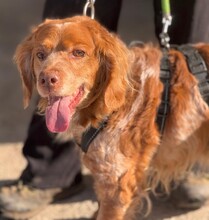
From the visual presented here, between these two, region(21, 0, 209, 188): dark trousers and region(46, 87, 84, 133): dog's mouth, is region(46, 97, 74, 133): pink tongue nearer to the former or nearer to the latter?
region(46, 87, 84, 133): dog's mouth

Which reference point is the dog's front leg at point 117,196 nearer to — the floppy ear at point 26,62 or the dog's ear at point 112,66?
the dog's ear at point 112,66

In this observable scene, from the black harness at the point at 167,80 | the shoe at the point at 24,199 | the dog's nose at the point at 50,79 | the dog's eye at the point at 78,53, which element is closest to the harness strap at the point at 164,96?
the black harness at the point at 167,80

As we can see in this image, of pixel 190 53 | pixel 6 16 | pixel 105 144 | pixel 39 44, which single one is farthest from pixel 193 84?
pixel 6 16

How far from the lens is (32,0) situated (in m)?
5.65

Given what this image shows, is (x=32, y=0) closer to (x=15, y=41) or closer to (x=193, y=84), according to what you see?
(x=15, y=41)

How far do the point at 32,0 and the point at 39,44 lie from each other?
330 cm

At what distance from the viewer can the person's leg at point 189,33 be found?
9.71ft

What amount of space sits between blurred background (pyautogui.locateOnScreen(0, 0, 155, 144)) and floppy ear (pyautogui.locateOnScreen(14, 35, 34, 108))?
1.31 metres

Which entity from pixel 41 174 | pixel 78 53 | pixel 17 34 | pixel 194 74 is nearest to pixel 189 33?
pixel 194 74

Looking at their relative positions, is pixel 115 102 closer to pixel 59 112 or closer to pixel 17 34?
pixel 59 112

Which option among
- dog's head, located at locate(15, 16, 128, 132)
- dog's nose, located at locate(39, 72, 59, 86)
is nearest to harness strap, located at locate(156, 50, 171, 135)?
dog's head, located at locate(15, 16, 128, 132)

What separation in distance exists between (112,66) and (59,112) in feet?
1.06

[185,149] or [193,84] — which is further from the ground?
[193,84]

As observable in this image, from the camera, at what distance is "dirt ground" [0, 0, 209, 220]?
3258mm
